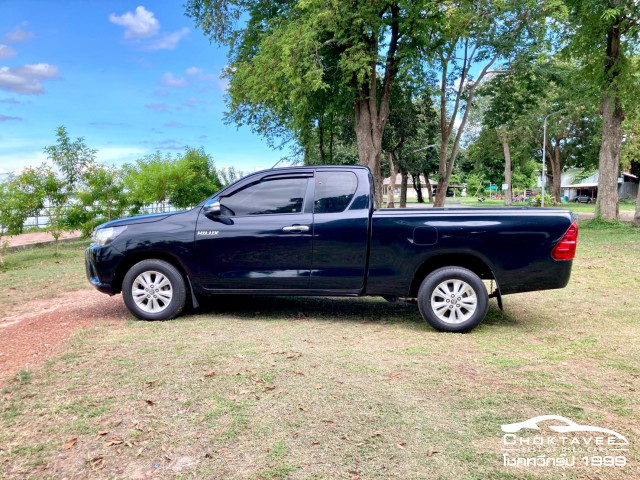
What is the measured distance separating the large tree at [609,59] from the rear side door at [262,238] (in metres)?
16.3

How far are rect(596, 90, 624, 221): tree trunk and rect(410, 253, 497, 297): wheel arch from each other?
1765cm

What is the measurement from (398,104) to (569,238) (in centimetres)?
1989

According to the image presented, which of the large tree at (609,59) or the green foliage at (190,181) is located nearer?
the large tree at (609,59)

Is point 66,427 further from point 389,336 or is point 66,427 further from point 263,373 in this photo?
point 389,336

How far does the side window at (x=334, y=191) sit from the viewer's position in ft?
19.8

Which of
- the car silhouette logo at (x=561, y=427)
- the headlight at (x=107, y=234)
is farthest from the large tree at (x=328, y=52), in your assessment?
the car silhouette logo at (x=561, y=427)

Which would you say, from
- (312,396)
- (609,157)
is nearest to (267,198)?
(312,396)

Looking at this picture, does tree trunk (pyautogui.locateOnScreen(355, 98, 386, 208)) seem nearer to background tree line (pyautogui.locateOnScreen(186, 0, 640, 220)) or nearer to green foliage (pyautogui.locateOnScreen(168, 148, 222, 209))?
background tree line (pyautogui.locateOnScreen(186, 0, 640, 220))

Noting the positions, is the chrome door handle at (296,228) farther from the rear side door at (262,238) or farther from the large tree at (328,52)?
the large tree at (328,52)

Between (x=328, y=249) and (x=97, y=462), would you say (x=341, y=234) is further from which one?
(x=97, y=462)

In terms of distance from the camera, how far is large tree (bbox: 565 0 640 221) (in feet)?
59.9

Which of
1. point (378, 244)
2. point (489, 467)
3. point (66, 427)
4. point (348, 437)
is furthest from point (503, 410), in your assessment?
point (66, 427)

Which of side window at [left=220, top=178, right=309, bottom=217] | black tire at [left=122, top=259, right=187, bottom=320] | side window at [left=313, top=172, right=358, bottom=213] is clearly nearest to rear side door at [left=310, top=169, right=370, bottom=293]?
side window at [left=313, top=172, right=358, bottom=213]

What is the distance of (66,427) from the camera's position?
11.1 ft
